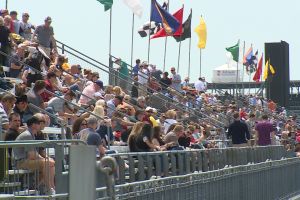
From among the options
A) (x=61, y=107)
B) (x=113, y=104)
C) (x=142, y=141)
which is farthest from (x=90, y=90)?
(x=142, y=141)

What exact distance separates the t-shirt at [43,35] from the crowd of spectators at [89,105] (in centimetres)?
2

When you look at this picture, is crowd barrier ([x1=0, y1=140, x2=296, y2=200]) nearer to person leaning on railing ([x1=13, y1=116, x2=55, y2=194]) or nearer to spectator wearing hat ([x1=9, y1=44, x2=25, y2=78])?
person leaning on railing ([x1=13, y1=116, x2=55, y2=194])

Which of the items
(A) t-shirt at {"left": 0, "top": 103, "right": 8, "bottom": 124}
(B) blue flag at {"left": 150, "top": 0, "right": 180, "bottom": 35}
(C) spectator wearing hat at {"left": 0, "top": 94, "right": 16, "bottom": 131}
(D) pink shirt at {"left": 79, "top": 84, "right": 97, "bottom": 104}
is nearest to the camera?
(A) t-shirt at {"left": 0, "top": 103, "right": 8, "bottom": 124}

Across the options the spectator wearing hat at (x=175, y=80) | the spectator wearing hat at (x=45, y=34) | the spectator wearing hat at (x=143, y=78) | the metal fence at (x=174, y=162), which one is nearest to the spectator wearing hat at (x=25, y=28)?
the spectator wearing hat at (x=45, y=34)

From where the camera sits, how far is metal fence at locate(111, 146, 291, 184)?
1270 centimetres

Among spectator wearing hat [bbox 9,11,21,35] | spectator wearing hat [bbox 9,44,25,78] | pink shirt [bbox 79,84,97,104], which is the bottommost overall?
pink shirt [bbox 79,84,97,104]

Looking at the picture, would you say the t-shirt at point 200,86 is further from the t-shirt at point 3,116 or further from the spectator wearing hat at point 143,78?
the t-shirt at point 3,116

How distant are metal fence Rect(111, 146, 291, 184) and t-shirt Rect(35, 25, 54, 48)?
6.18 metres

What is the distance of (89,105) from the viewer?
2191 centimetres

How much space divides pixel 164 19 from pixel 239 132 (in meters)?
11.4

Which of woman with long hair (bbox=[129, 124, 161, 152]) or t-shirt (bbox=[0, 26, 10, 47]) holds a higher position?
t-shirt (bbox=[0, 26, 10, 47])

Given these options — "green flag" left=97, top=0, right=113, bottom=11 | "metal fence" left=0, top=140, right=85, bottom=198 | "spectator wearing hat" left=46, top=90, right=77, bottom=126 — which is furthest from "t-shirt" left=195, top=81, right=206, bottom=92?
"metal fence" left=0, top=140, right=85, bottom=198

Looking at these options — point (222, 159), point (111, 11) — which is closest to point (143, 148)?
point (222, 159)

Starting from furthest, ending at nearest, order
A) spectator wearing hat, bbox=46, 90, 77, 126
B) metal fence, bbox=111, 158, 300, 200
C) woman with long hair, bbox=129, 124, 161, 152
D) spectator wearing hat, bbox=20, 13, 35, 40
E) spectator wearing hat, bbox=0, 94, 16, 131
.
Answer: spectator wearing hat, bbox=20, 13, 35, 40 → spectator wearing hat, bbox=46, 90, 77, 126 → woman with long hair, bbox=129, 124, 161, 152 → spectator wearing hat, bbox=0, 94, 16, 131 → metal fence, bbox=111, 158, 300, 200
